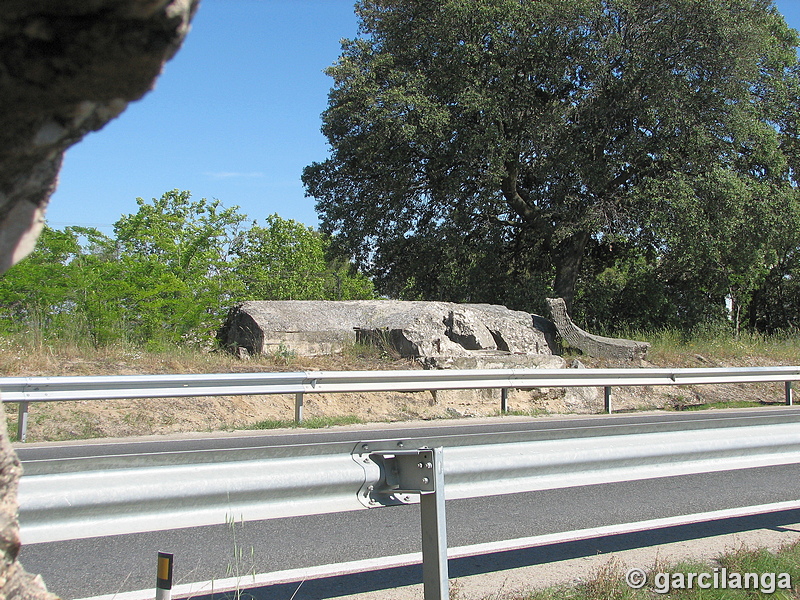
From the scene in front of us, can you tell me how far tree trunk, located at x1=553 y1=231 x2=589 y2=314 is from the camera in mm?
22875

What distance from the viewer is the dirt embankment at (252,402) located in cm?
948

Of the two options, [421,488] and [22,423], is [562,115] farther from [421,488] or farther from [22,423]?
[421,488]

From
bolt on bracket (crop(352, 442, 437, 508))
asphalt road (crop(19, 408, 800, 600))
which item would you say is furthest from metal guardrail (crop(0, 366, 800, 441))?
bolt on bracket (crop(352, 442, 437, 508))

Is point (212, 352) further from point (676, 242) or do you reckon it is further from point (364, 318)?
point (676, 242)

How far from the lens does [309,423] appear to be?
10031mm

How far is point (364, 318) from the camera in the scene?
1433 cm

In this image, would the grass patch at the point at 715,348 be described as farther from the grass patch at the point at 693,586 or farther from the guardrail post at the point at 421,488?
the guardrail post at the point at 421,488

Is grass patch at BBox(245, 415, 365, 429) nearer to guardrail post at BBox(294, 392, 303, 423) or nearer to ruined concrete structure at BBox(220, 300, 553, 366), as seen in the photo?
guardrail post at BBox(294, 392, 303, 423)

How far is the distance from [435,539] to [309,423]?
7.26 meters

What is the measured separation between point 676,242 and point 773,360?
382cm

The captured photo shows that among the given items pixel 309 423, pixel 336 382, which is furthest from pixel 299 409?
pixel 336 382

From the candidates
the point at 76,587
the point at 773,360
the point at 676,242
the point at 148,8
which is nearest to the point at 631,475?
the point at 76,587

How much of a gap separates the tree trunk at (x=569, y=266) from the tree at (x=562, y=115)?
2.3 inches

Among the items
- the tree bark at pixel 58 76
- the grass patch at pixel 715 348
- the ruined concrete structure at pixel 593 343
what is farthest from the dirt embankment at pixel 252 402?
the tree bark at pixel 58 76
